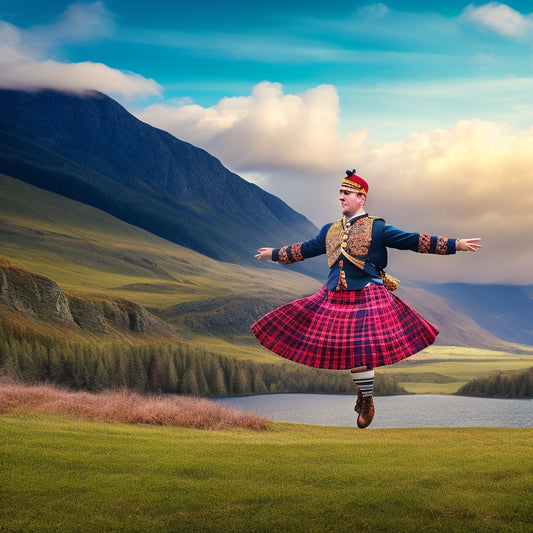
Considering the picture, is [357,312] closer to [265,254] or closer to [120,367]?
[265,254]

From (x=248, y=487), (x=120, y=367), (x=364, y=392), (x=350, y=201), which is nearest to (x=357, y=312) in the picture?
(x=364, y=392)

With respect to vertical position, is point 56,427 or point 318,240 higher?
point 318,240

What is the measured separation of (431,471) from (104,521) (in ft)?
41.6

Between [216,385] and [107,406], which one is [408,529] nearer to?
[107,406]

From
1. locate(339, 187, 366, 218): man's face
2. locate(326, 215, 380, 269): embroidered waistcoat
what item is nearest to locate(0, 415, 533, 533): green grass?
locate(326, 215, 380, 269): embroidered waistcoat

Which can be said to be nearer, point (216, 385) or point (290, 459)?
point (290, 459)

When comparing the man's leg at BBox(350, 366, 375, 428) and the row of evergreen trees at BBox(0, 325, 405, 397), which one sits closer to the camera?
the man's leg at BBox(350, 366, 375, 428)

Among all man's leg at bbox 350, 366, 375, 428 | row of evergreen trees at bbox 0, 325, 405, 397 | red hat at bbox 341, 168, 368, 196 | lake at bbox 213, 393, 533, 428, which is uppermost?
red hat at bbox 341, 168, 368, 196

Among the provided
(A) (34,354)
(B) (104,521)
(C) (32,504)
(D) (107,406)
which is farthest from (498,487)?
(A) (34,354)

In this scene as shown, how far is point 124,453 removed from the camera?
25844 mm

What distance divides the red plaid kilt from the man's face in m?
1.52

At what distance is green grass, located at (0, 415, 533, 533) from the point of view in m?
17.0

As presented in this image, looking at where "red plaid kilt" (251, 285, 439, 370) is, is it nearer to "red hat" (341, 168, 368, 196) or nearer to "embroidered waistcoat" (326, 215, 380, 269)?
"embroidered waistcoat" (326, 215, 380, 269)

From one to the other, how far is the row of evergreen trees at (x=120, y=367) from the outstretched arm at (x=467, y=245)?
421 ft
